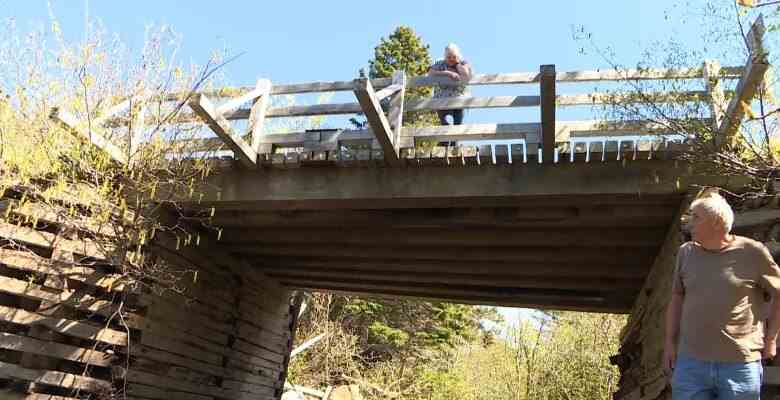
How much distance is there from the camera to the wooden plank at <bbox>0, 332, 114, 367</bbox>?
5066mm

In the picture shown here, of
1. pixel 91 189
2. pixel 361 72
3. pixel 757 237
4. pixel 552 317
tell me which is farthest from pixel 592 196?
pixel 361 72

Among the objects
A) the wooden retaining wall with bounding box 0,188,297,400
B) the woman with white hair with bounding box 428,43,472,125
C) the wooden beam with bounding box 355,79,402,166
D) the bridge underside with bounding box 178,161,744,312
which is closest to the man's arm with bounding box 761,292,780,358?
the bridge underside with bounding box 178,161,744,312

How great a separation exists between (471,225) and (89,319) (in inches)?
151

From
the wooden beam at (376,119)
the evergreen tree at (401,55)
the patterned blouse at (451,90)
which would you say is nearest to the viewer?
the wooden beam at (376,119)

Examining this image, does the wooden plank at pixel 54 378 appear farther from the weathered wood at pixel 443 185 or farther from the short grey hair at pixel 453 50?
the short grey hair at pixel 453 50

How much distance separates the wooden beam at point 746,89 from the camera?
3.80 m

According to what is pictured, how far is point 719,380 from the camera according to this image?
2.58 metres

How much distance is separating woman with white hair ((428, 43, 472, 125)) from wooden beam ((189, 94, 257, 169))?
1.85 metres

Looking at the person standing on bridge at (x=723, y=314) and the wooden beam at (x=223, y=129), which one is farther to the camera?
the wooden beam at (x=223, y=129)

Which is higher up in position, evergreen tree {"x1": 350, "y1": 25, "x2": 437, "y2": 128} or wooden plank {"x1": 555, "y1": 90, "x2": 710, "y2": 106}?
evergreen tree {"x1": 350, "y1": 25, "x2": 437, "y2": 128}

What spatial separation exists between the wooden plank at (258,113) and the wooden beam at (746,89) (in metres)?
3.87

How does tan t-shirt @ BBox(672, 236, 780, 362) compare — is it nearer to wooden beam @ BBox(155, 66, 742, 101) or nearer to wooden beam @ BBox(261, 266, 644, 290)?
wooden beam @ BBox(155, 66, 742, 101)

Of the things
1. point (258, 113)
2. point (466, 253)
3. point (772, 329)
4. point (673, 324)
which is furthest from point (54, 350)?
point (772, 329)

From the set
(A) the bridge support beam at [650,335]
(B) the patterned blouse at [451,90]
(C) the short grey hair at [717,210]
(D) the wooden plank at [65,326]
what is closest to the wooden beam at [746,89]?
(A) the bridge support beam at [650,335]
